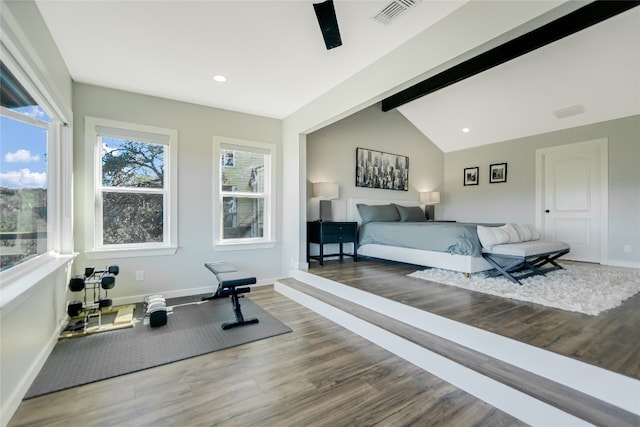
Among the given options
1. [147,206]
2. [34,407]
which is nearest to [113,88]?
[147,206]

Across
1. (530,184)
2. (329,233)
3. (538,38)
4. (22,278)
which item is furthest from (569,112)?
(22,278)

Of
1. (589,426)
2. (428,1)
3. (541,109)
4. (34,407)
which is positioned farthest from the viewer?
(541,109)

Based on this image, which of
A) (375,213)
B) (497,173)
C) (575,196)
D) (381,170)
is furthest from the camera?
(497,173)

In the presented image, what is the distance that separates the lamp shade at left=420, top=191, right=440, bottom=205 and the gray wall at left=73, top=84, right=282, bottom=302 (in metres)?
3.73

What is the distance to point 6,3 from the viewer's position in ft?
5.04

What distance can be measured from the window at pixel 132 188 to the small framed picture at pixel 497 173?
5.99 m

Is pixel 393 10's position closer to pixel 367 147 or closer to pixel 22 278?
pixel 22 278

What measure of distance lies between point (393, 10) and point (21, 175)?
2813mm

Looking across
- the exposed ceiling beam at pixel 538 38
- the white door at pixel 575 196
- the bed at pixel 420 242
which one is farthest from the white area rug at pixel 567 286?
the exposed ceiling beam at pixel 538 38

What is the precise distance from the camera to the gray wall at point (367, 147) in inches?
198

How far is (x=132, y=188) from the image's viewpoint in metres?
3.61

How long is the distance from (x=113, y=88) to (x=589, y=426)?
483 cm

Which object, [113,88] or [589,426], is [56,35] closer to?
[113,88]

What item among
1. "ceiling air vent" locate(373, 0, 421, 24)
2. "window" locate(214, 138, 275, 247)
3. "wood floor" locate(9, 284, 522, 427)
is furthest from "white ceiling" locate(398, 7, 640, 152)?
"wood floor" locate(9, 284, 522, 427)
